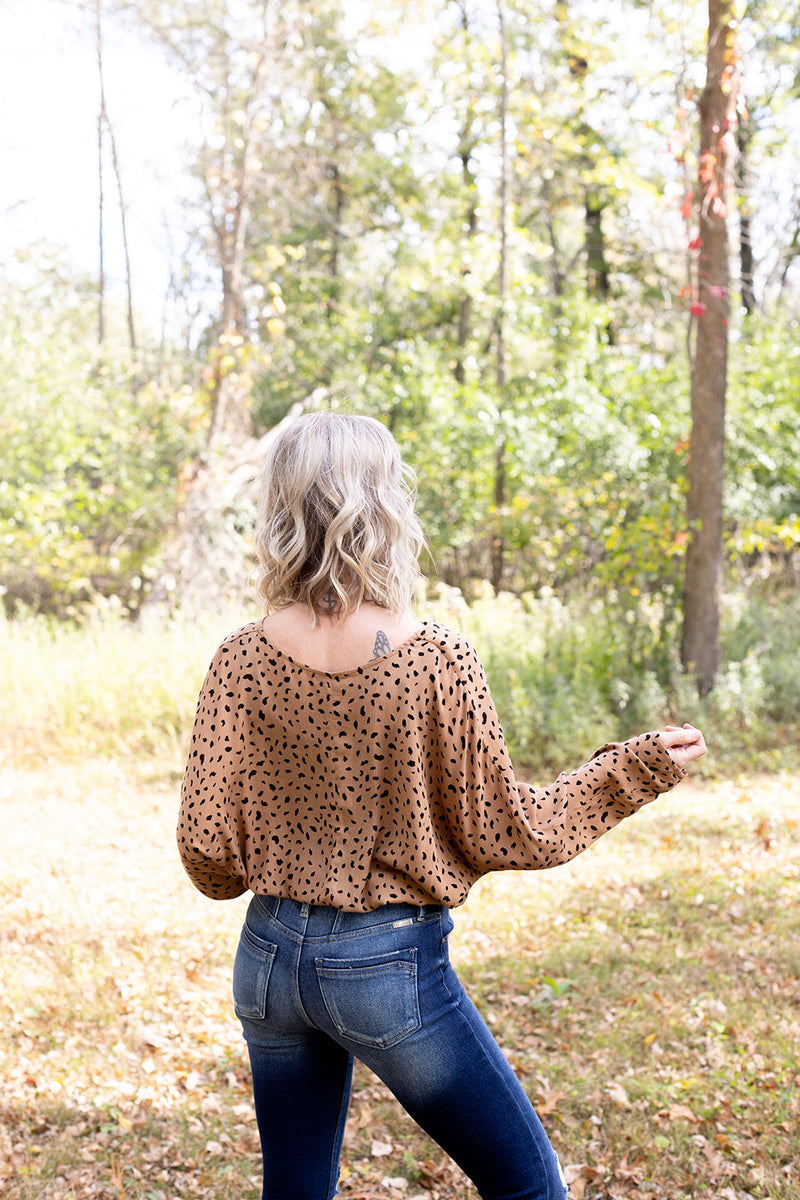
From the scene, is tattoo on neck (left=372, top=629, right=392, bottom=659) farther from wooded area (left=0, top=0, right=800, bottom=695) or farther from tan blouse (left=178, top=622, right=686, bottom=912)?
wooded area (left=0, top=0, right=800, bottom=695)

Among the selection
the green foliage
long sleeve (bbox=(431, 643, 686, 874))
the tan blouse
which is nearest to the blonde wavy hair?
the tan blouse

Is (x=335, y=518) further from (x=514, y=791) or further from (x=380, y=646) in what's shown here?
(x=514, y=791)

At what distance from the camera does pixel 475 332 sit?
54.6 feet

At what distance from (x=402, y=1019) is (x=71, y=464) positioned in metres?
12.9

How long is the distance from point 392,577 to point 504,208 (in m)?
11.8

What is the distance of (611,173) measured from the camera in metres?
9.77

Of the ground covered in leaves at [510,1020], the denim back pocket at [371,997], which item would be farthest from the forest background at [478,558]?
the denim back pocket at [371,997]

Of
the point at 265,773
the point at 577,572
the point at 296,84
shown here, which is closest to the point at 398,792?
the point at 265,773

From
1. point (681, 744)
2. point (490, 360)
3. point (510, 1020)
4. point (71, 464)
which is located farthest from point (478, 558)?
point (681, 744)

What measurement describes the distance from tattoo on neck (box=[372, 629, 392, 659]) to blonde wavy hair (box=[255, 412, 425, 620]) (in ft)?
0.19

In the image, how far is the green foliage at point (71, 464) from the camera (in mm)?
12492

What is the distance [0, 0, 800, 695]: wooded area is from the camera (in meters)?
7.93

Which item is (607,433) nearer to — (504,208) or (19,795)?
(504,208)

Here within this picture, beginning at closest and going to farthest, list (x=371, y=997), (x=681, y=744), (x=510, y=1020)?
(x=371, y=997), (x=681, y=744), (x=510, y=1020)
